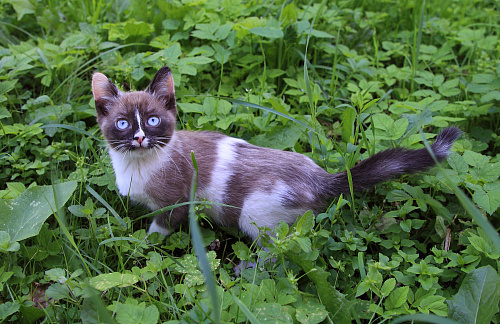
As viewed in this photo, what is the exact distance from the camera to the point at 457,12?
505cm

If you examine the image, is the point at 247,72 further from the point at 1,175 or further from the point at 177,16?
the point at 1,175

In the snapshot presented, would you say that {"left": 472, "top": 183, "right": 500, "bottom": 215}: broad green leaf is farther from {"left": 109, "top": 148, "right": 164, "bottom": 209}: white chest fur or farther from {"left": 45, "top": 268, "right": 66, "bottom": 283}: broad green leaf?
{"left": 45, "top": 268, "right": 66, "bottom": 283}: broad green leaf

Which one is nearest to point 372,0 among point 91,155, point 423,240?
point 423,240

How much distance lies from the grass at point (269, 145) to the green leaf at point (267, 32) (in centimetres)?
2

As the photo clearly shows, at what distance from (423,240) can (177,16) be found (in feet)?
10.2

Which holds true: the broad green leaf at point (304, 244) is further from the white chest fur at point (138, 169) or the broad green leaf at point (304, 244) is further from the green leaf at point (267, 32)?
the green leaf at point (267, 32)

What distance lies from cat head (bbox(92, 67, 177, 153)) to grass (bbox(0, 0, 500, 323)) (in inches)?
10.1

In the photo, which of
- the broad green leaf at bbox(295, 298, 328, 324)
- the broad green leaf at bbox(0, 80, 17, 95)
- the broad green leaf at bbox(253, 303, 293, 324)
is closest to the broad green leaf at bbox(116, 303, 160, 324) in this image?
the broad green leaf at bbox(253, 303, 293, 324)

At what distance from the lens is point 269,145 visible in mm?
3230

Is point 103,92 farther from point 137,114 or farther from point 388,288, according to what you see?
point 388,288

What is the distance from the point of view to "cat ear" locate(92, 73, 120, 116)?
276cm


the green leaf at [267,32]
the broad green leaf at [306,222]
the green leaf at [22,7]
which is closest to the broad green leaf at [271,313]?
the broad green leaf at [306,222]

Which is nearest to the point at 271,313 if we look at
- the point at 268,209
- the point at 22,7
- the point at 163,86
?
the point at 268,209

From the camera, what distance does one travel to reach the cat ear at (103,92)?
2760 millimetres
